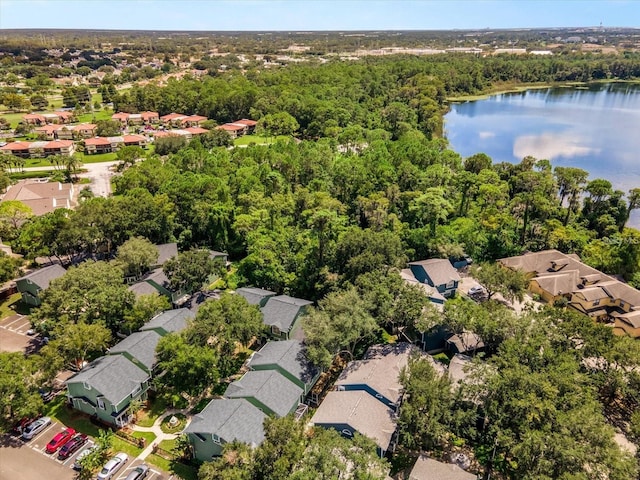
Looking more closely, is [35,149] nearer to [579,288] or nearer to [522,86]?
[579,288]

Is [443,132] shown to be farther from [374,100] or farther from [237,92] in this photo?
[237,92]

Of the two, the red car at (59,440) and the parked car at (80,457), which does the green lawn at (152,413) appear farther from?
the red car at (59,440)

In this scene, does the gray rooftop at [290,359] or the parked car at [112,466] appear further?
the gray rooftop at [290,359]

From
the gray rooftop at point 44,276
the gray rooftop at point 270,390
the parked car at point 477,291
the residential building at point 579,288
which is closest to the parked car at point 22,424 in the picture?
the gray rooftop at point 270,390

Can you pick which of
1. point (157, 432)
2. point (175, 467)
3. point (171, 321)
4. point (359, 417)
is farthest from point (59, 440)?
point (359, 417)

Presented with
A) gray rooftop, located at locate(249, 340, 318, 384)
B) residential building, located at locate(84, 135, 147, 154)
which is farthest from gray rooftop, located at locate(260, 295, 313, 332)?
residential building, located at locate(84, 135, 147, 154)

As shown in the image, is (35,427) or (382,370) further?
(382,370)

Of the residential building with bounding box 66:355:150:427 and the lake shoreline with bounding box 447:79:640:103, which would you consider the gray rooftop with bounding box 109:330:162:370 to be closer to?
the residential building with bounding box 66:355:150:427
